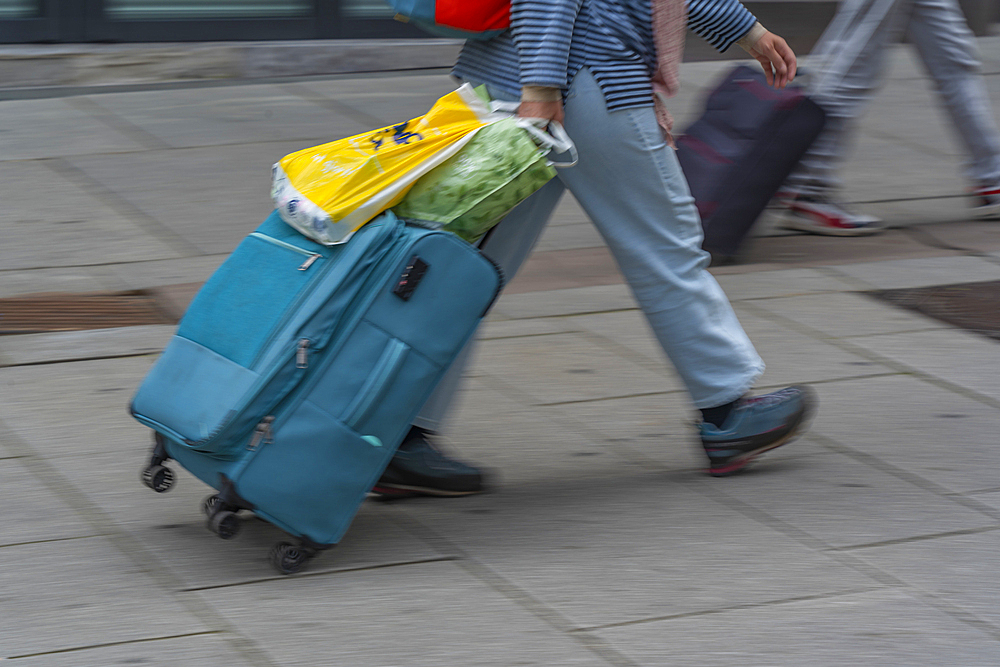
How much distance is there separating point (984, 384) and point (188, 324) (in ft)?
8.75

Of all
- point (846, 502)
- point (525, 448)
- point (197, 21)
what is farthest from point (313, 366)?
point (197, 21)

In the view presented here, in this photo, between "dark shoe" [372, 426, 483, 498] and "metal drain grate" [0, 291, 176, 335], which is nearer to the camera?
"dark shoe" [372, 426, 483, 498]

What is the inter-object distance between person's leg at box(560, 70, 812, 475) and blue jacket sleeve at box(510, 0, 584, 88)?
13cm

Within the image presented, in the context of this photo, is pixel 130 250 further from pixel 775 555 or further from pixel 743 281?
pixel 775 555

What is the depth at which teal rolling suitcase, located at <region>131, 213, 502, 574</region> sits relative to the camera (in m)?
2.82

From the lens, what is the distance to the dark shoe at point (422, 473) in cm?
338

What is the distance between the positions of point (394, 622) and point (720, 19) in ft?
5.54

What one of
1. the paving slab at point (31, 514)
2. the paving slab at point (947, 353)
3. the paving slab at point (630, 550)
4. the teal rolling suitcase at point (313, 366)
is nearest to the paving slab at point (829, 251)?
the paving slab at point (947, 353)

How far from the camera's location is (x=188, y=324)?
2.97m

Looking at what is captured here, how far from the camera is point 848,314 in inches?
195

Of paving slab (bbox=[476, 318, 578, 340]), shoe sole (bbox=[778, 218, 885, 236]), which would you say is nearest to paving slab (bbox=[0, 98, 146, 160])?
paving slab (bbox=[476, 318, 578, 340])

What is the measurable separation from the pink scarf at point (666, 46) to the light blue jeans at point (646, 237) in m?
0.08

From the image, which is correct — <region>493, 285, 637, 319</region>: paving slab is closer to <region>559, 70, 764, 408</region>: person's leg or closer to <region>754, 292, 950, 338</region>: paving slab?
<region>754, 292, 950, 338</region>: paving slab

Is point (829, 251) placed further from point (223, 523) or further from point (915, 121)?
point (223, 523)
